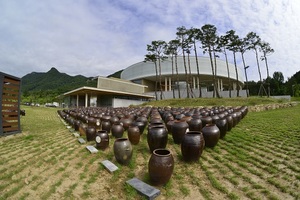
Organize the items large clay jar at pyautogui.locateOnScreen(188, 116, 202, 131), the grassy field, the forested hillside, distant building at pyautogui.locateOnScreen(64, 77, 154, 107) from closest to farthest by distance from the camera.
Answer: the grassy field → large clay jar at pyautogui.locateOnScreen(188, 116, 202, 131) → distant building at pyautogui.locateOnScreen(64, 77, 154, 107) → the forested hillside

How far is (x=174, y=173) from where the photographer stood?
13.1 ft

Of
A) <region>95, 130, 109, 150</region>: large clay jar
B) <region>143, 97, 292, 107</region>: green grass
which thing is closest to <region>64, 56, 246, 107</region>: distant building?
<region>143, 97, 292, 107</region>: green grass

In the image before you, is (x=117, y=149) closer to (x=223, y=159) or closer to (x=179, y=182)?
(x=179, y=182)

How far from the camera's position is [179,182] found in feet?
11.9

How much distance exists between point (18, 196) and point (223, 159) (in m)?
4.46

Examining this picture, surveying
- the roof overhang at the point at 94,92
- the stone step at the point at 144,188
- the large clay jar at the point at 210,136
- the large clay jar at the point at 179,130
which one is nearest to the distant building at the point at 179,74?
the roof overhang at the point at 94,92

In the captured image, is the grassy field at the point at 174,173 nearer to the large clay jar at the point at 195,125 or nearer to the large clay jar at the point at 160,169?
the large clay jar at the point at 160,169

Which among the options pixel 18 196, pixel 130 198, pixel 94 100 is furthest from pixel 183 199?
pixel 94 100

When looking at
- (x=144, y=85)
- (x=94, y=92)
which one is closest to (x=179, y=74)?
(x=144, y=85)

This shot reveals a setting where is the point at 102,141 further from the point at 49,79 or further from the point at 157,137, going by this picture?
the point at 49,79

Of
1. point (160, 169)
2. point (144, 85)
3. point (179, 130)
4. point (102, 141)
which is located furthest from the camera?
point (144, 85)

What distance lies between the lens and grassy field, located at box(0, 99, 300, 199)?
328 cm

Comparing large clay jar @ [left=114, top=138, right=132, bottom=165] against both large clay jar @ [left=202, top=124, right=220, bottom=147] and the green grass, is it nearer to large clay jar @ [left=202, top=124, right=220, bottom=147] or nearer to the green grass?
large clay jar @ [left=202, top=124, right=220, bottom=147]

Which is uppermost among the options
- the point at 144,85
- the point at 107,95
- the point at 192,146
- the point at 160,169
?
the point at 144,85
